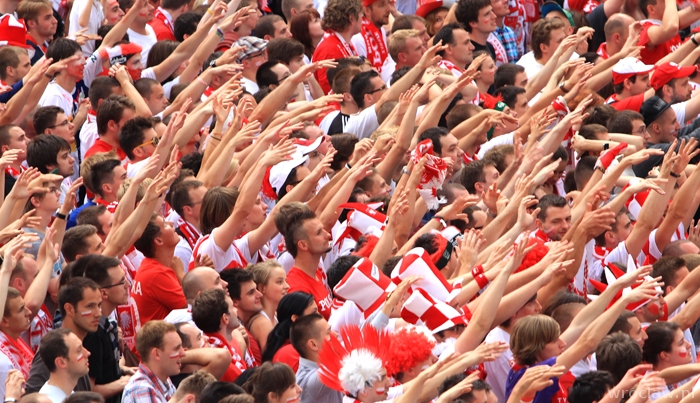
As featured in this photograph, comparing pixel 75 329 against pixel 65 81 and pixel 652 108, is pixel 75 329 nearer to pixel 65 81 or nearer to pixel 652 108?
pixel 65 81

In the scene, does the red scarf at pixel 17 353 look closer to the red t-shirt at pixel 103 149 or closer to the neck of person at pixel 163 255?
the neck of person at pixel 163 255

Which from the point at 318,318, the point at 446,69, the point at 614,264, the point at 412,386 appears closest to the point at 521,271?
the point at 614,264

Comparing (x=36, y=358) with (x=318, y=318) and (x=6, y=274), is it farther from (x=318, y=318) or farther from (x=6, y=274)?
(x=318, y=318)

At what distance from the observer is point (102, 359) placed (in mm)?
7285

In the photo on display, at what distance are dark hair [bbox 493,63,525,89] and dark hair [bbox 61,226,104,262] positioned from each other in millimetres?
5100

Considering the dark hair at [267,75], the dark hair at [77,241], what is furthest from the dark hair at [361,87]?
the dark hair at [77,241]

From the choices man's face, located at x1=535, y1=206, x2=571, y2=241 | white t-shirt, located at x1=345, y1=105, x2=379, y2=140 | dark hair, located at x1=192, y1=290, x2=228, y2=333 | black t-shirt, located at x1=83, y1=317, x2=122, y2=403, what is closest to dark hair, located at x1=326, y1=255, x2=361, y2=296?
dark hair, located at x1=192, y1=290, x2=228, y2=333

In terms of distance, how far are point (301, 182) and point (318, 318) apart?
1.96 m

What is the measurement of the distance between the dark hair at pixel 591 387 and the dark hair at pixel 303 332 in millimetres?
1406

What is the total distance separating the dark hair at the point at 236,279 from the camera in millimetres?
8008

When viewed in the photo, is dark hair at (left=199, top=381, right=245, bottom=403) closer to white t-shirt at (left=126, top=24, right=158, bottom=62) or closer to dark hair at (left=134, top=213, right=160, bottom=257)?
dark hair at (left=134, top=213, right=160, bottom=257)

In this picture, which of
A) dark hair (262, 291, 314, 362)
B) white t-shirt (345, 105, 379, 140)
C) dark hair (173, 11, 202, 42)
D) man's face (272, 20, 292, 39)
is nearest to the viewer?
dark hair (262, 291, 314, 362)

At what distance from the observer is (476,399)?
668 cm

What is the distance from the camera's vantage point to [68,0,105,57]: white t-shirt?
12.0 m
